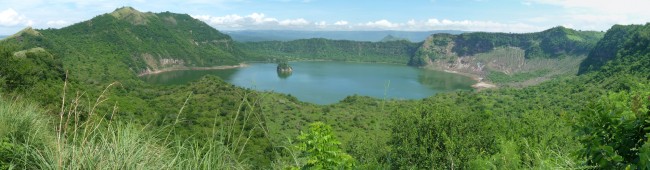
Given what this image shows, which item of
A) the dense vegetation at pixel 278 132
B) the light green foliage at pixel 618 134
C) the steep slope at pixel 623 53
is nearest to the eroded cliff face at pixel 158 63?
the dense vegetation at pixel 278 132

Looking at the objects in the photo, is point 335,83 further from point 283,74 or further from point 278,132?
point 278,132

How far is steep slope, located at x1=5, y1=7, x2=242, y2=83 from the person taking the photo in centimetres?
9638

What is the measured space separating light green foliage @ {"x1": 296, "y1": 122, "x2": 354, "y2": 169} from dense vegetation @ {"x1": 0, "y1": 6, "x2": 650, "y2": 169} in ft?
0.03

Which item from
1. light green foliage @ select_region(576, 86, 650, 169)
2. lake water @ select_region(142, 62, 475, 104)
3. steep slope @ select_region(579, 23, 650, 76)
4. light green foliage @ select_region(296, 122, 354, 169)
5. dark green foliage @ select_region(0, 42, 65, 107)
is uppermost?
light green foliage @ select_region(576, 86, 650, 169)

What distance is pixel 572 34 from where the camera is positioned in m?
192

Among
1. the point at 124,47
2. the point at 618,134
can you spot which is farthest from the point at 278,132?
the point at 124,47

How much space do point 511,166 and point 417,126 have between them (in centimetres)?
1193

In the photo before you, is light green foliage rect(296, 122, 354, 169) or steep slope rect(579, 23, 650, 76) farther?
steep slope rect(579, 23, 650, 76)

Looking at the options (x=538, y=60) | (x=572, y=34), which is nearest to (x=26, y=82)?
(x=538, y=60)

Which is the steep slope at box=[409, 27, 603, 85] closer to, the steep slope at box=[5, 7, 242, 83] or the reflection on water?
the reflection on water

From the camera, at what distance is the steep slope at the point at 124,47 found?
316 ft

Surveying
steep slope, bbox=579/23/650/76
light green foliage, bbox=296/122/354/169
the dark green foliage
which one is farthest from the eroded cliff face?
light green foliage, bbox=296/122/354/169

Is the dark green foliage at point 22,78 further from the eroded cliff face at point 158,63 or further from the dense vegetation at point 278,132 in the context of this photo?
the eroded cliff face at point 158,63

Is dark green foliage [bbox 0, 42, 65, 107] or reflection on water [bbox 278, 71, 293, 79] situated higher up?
dark green foliage [bbox 0, 42, 65, 107]
